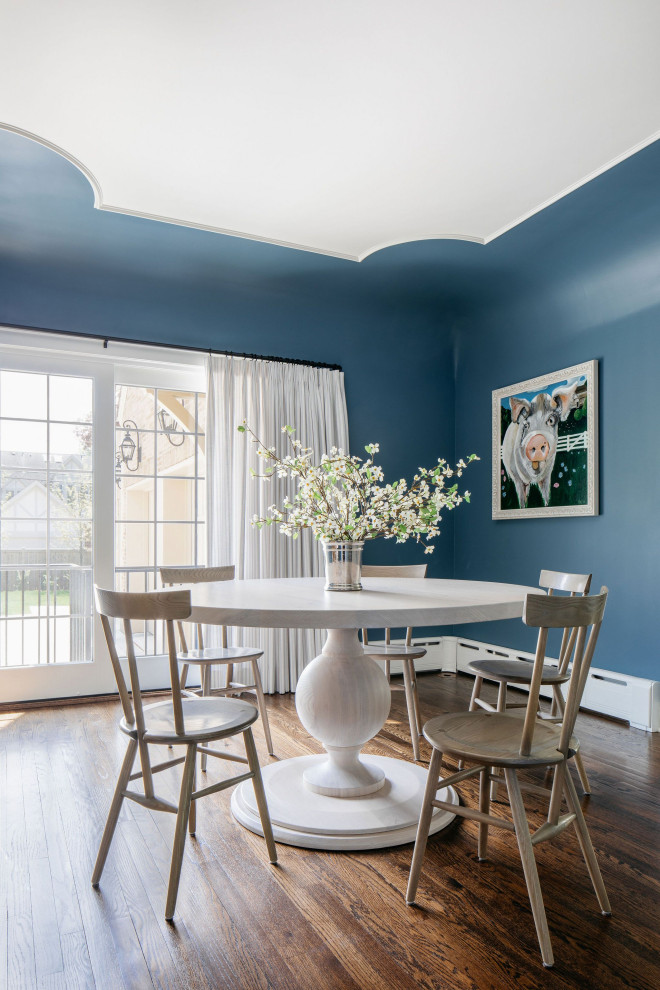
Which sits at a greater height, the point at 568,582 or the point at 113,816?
the point at 568,582

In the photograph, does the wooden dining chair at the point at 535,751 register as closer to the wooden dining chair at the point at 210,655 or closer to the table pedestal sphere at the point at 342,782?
the table pedestal sphere at the point at 342,782

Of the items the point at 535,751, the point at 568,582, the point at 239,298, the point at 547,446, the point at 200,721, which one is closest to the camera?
the point at 535,751

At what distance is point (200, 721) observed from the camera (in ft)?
6.57

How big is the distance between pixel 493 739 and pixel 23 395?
11.6 ft

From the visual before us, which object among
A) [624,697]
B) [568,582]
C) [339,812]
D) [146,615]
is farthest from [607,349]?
[146,615]

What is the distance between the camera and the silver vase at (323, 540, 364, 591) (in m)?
2.48

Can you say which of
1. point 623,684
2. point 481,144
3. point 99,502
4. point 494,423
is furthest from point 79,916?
point 494,423

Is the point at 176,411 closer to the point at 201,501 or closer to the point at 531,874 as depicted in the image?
the point at 201,501

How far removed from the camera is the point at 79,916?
1815 mm

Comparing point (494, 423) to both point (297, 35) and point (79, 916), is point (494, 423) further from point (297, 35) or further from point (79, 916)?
point (79, 916)

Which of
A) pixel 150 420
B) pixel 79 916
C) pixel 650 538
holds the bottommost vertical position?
pixel 79 916

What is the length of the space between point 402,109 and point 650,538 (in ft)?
8.42

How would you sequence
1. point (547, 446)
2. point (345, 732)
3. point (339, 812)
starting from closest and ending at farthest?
1. point (339, 812)
2. point (345, 732)
3. point (547, 446)

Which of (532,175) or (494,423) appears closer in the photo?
(532,175)
